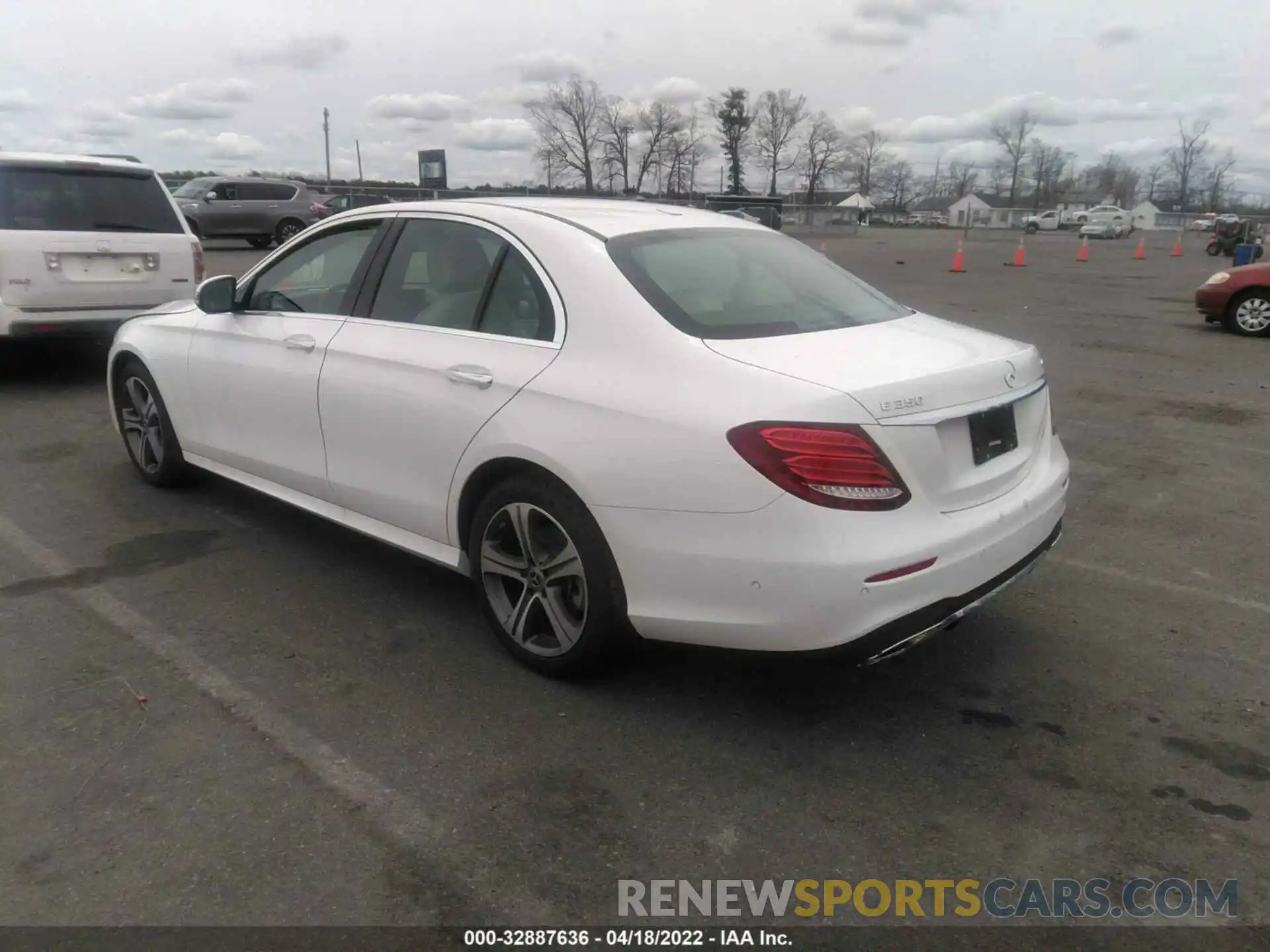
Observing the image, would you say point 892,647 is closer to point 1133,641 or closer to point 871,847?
point 871,847

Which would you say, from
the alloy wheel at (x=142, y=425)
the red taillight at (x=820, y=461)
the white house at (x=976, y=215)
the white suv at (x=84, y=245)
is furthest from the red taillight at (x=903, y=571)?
the white house at (x=976, y=215)

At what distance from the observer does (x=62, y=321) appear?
7668 mm

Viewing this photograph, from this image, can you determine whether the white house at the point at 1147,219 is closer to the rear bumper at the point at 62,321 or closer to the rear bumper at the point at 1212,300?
the rear bumper at the point at 1212,300

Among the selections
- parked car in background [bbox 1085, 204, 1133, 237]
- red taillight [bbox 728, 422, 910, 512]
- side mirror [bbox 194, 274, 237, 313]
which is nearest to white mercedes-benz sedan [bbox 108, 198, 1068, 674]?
red taillight [bbox 728, 422, 910, 512]

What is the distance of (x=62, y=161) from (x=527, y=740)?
7.07 meters

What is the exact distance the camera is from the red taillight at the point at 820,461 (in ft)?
8.95

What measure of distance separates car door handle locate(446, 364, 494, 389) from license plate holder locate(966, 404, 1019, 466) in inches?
63.0

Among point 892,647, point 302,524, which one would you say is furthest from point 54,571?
point 892,647

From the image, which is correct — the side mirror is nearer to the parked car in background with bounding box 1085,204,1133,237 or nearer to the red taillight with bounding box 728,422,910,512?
the red taillight with bounding box 728,422,910,512

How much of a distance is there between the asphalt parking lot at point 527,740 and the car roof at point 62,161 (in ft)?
12.7

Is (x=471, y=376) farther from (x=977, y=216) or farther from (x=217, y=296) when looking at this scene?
(x=977, y=216)

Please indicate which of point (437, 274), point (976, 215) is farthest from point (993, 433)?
point (976, 215)

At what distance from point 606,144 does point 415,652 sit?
64.6 meters

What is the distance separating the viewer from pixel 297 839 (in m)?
2.61
